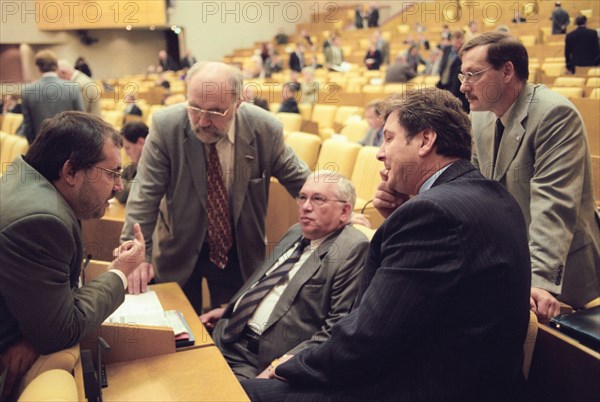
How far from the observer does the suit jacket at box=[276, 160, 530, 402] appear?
1329 mm

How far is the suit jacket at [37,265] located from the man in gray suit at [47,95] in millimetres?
3740

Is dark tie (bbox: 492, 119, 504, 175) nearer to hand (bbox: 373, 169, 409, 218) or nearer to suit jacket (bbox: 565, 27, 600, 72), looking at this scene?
hand (bbox: 373, 169, 409, 218)

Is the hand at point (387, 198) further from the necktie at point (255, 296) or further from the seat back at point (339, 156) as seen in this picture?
the seat back at point (339, 156)

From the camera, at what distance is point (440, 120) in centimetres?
147

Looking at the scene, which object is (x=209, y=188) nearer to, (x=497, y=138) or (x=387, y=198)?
(x=387, y=198)

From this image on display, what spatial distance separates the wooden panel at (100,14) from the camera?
15.9 meters

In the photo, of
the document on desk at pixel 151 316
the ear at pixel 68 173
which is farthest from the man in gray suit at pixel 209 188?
the ear at pixel 68 173

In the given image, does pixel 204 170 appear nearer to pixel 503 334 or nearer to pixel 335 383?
pixel 335 383

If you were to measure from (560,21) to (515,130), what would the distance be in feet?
35.2

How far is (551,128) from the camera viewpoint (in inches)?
75.2

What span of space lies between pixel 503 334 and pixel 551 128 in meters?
0.80

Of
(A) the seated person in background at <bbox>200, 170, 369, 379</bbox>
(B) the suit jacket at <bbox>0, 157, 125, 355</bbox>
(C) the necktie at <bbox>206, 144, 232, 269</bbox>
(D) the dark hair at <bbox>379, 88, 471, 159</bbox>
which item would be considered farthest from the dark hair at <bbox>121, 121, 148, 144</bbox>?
(D) the dark hair at <bbox>379, 88, 471, 159</bbox>

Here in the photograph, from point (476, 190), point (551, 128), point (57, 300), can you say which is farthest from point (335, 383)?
point (551, 128)

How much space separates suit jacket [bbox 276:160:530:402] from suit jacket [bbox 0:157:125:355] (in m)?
0.65
